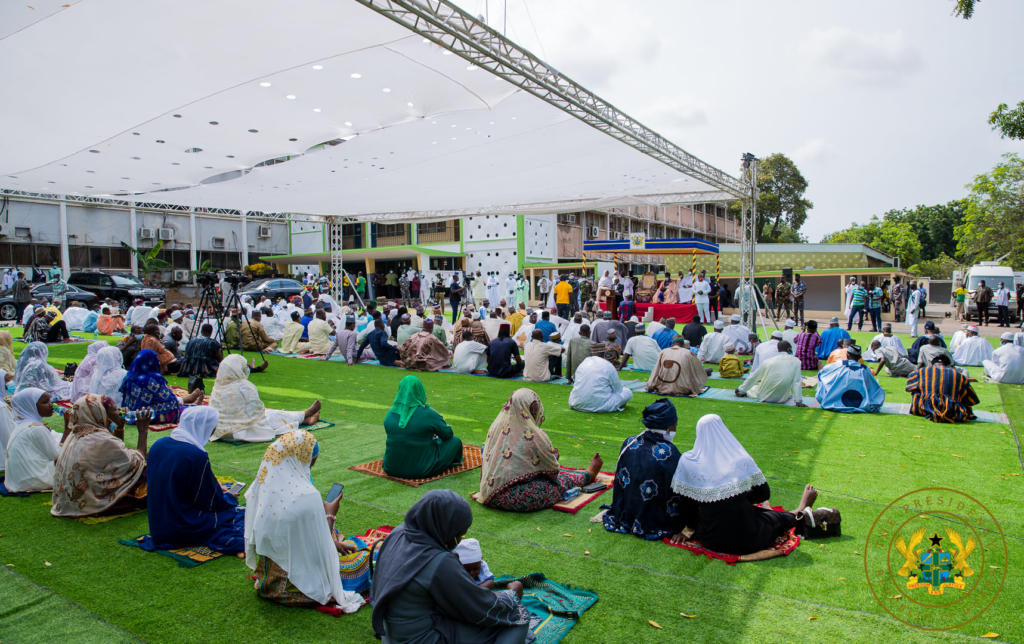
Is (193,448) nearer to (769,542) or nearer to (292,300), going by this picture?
→ (769,542)

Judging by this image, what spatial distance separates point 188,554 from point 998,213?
93.9 ft

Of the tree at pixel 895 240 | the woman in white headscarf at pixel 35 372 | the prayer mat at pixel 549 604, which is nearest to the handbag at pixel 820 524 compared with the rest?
the prayer mat at pixel 549 604

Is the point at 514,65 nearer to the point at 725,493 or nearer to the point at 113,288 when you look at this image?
the point at 725,493

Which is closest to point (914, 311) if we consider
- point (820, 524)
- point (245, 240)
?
point (820, 524)

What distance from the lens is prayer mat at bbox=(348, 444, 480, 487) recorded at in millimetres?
4574

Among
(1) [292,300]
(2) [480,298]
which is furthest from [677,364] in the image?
(2) [480,298]

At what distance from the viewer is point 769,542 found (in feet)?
10.9

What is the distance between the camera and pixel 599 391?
6996 millimetres

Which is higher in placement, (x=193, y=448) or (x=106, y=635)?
(x=193, y=448)

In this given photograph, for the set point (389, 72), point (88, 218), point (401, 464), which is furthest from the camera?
point (88, 218)

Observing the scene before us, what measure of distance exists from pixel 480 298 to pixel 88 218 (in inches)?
752

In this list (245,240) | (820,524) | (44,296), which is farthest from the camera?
(245,240)

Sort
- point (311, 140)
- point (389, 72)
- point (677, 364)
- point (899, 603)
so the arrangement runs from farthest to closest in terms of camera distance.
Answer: point (311, 140), point (677, 364), point (389, 72), point (899, 603)

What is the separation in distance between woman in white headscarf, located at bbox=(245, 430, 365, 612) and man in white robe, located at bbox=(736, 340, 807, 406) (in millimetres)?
6092
